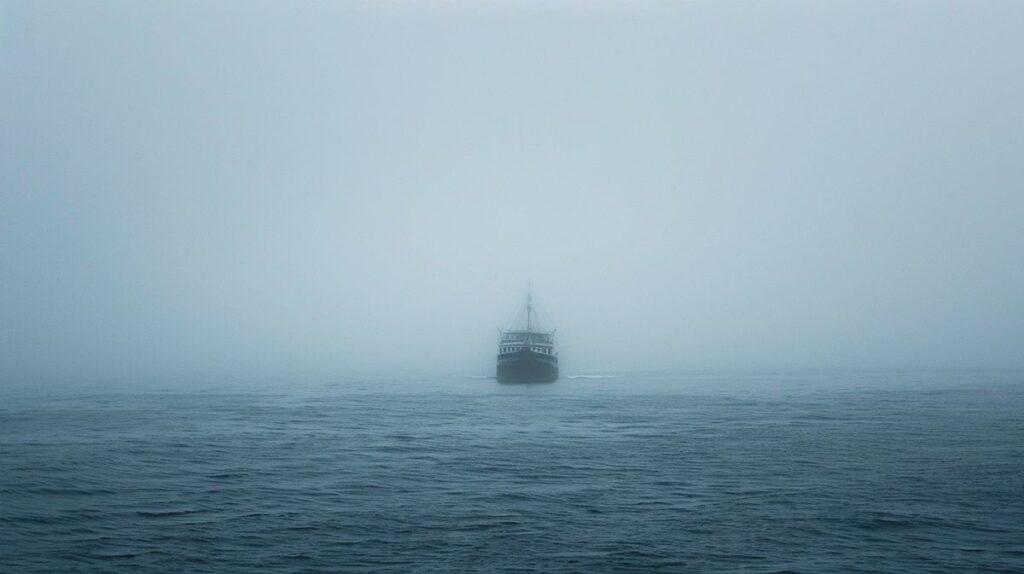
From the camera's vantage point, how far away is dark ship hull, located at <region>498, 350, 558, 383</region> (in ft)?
370

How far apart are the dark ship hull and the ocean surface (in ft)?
188

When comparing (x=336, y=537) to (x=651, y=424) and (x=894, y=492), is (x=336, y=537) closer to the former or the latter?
(x=894, y=492)

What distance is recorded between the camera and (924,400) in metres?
78.2

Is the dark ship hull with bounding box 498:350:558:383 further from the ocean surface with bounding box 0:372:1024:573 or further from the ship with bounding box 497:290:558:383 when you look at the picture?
the ocean surface with bounding box 0:372:1024:573

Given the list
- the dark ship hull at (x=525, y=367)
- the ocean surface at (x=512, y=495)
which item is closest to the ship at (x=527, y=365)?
the dark ship hull at (x=525, y=367)

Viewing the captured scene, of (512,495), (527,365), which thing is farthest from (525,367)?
(512,495)

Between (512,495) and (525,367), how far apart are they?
85796 mm

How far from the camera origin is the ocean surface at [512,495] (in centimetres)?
1977

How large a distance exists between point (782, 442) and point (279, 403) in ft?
155

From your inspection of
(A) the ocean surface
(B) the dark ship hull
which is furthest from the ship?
(A) the ocean surface

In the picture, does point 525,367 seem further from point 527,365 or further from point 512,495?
point 512,495

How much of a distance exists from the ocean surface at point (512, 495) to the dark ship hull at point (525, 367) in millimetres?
57369

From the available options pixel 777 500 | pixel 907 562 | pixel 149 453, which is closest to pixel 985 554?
pixel 907 562

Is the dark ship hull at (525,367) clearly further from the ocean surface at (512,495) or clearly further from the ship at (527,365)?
the ocean surface at (512,495)
